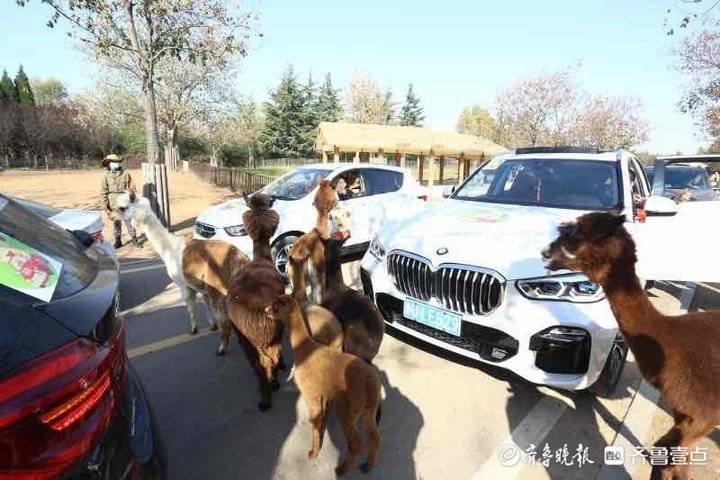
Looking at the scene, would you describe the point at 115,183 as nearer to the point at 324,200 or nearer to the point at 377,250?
the point at 324,200

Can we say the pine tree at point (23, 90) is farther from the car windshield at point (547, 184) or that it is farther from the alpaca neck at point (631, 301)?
the alpaca neck at point (631, 301)

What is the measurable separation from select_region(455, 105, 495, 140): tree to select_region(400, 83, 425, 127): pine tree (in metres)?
9.23

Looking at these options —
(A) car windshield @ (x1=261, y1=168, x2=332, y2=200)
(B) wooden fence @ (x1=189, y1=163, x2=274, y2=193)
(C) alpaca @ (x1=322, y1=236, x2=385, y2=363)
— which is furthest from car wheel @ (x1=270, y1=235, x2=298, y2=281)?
(B) wooden fence @ (x1=189, y1=163, x2=274, y2=193)

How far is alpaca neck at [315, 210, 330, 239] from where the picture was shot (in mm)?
3760

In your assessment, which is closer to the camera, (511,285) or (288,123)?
(511,285)

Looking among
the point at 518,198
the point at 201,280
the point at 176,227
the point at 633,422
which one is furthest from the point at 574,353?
the point at 176,227

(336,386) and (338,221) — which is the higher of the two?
(338,221)

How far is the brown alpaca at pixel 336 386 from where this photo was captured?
7.70ft

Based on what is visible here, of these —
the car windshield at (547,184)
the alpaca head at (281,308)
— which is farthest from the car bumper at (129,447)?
the car windshield at (547,184)

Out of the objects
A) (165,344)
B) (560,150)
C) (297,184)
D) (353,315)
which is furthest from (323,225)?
(297,184)

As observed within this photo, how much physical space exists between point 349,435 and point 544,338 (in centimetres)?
139

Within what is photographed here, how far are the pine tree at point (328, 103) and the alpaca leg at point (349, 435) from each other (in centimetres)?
4724

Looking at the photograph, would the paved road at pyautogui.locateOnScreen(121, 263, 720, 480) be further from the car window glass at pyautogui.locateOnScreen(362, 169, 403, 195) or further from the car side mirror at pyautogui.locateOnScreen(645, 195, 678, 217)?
the car window glass at pyautogui.locateOnScreen(362, 169, 403, 195)

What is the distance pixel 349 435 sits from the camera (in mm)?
2416
